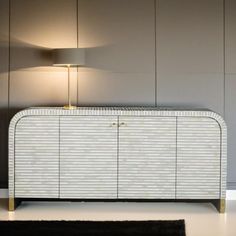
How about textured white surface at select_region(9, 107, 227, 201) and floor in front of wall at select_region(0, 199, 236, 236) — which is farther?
textured white surface at select_region(9, 107, 227, 201)

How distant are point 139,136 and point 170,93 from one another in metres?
0.76

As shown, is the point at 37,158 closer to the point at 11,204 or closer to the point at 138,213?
the point at 11,204

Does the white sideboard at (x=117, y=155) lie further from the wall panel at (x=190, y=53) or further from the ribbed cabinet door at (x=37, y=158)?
the wall panel at (x=190, y=53)

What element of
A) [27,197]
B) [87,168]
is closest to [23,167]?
[27,197]

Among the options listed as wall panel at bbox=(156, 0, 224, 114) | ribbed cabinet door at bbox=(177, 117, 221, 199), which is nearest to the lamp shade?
wall panel at bbox=(156, 0, 224, 114)

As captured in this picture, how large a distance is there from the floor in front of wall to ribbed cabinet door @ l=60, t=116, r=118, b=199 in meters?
0.17

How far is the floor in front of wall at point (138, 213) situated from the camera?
13.5 ft

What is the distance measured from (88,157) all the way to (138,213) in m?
0.69

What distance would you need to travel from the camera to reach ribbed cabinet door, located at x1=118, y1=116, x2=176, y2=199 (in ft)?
15.0

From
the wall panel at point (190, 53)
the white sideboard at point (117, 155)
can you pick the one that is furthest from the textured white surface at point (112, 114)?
the wall panel at point (190, 53)

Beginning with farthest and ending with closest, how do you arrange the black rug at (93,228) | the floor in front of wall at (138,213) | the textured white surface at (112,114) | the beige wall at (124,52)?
the beige wall at (124,52) < the textured white surface at (112,114) < the floor in front of wall at (138,213) < the black rug at (93,228)

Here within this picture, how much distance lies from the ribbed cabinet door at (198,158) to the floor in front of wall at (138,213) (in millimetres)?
191

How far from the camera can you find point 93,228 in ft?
13.0

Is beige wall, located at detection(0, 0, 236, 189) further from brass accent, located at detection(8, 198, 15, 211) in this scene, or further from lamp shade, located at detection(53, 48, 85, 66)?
brass accent, located at detection(8, 198, 15, 211)
